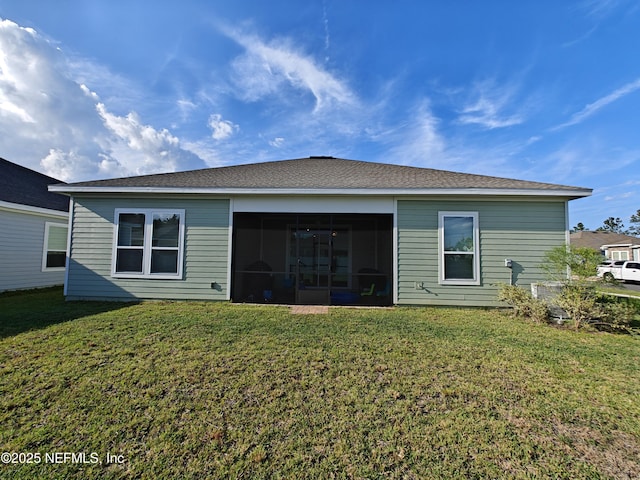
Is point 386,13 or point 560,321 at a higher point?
point 386,13

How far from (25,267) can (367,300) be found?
35.7ft

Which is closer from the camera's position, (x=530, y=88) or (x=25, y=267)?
(x=25, y=267)

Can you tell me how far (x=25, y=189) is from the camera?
9.98 meters

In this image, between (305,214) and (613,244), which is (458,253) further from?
(613,244)

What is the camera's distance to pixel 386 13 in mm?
8195

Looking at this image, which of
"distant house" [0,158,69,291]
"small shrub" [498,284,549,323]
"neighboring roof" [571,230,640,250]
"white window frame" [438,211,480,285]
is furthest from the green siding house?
"neighboring roof" [571,230,640,250]

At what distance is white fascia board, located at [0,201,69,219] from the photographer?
27.9 feet

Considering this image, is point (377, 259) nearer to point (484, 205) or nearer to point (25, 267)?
point (484, 205)

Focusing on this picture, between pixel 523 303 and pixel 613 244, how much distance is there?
36186 mm

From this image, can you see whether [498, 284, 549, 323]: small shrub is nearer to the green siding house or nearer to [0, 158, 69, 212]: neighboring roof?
the green siding house

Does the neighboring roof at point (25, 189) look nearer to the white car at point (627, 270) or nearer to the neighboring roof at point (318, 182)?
the neighboring roof at point (318, 182)

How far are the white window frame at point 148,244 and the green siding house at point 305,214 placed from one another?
0.08 ft

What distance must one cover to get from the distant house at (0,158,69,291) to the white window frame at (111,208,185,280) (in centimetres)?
421

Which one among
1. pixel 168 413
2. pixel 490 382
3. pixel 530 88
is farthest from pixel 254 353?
pixel 530 88
